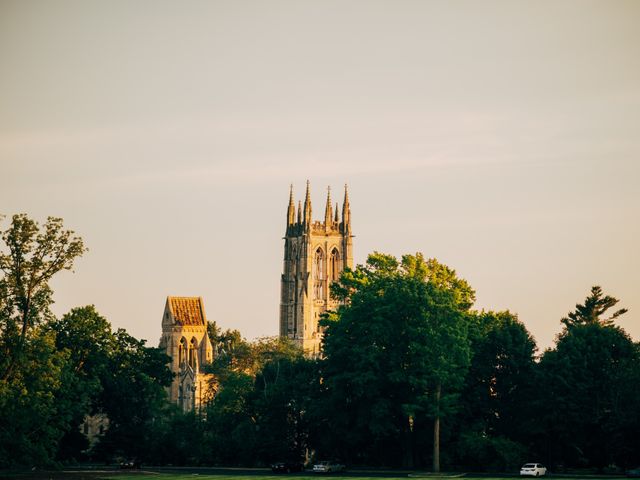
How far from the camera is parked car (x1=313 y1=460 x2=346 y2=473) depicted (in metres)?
85.7

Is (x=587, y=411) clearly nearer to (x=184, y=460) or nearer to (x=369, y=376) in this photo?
(x=369, y=376)

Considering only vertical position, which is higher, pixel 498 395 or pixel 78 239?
pixel 78 239

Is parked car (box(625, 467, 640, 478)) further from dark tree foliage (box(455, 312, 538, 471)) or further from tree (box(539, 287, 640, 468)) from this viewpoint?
dark tree foliage (box(455, 312, 538, 471))

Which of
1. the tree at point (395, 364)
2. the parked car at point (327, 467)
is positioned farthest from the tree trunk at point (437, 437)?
the parked car at point (327, 467)

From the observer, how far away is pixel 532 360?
92.6 meters

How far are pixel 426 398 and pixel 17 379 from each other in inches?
1150

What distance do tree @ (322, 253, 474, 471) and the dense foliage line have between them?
13cm

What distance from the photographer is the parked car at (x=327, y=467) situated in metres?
85.7

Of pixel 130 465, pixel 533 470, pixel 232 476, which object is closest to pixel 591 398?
pixel 533 470

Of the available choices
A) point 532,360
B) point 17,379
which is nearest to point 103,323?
point 17,379

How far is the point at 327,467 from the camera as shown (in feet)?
283

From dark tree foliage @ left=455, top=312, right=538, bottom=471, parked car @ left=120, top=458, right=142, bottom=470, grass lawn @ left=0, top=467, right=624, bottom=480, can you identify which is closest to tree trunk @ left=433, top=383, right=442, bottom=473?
dark tree foliage @ left=455, top=312, right=538, bottom=471

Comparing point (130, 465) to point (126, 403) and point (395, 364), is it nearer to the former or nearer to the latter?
point (126, 403)

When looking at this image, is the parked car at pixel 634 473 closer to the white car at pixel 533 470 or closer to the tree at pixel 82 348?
the white car at pixel 533 470
